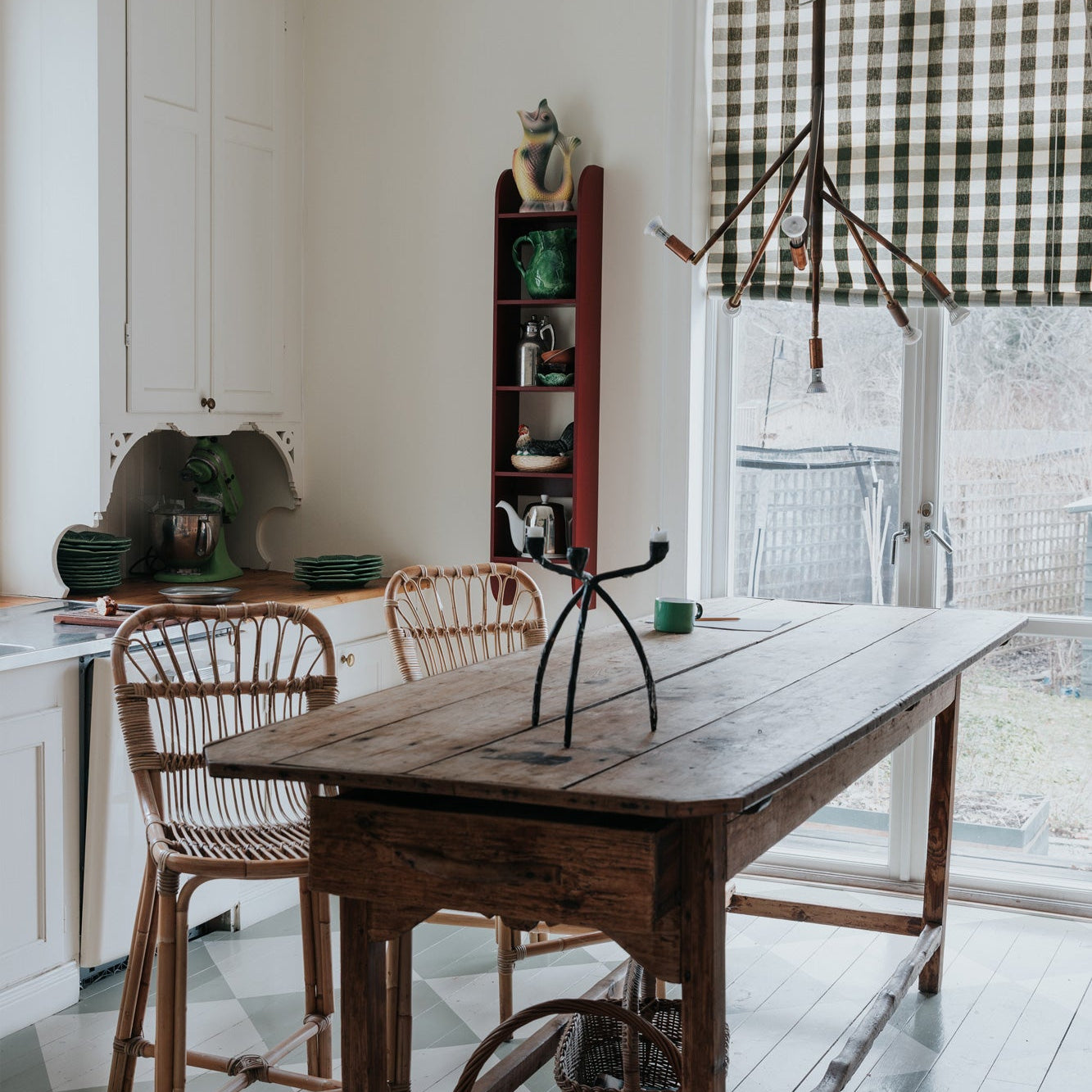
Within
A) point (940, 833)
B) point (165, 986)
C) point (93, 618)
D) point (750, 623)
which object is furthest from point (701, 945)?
point (93, 618)

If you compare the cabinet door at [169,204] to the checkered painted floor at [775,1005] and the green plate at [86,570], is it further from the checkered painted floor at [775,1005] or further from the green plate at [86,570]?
the checkered painted floor at [775,1005]

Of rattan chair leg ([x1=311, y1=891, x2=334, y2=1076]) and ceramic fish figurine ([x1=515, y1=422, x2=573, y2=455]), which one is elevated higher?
ceramic fish figurine ([x1=515, y1=422, x2=573, y2=455])

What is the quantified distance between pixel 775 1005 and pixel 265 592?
182 cm

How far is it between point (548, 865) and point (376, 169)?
3.03 meters

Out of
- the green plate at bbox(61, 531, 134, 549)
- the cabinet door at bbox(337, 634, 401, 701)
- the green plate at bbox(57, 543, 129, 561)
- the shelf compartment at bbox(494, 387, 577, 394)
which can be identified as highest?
the shelf compartment at bbox(494, 387, 577, 394)

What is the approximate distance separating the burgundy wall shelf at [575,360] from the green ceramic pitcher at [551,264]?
36mm

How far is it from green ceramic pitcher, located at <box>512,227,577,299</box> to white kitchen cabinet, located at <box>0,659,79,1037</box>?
5.62ft

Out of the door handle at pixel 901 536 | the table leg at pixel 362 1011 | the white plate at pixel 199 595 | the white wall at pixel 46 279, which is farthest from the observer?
the door handle at pixel 901 536

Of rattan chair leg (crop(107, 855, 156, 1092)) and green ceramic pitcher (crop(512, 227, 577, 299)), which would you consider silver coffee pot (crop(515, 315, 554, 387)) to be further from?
rattan chair leg (crop(107, 855, 156, 1092))

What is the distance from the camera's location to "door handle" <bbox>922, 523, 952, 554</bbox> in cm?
373

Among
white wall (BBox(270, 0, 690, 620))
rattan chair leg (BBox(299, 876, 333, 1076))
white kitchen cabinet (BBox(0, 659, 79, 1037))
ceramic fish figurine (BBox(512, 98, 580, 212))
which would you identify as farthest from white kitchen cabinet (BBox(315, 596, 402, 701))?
ceramic fish figurine (BBox(512, 98, 580, 212))

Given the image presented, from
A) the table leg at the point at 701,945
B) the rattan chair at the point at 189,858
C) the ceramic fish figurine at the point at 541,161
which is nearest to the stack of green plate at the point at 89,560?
the rattan chair at the point at 189,858

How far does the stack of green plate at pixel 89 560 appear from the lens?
357 cm

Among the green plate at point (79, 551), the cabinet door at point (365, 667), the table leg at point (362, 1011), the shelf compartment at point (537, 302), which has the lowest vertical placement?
the table leg at point (362, 1011)
